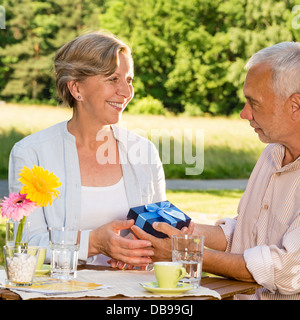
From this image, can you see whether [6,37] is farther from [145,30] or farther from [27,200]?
[27,200]

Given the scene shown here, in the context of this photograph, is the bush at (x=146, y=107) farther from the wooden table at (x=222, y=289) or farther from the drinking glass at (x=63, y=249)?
the drinking glass at (x=63, y=249)

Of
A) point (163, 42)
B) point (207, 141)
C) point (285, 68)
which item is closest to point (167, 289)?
Answer: point (285, 68)

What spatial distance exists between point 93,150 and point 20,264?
1.16m

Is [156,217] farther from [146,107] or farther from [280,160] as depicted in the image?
[146,107]

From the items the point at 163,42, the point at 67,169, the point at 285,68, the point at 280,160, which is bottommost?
the point at 67,169

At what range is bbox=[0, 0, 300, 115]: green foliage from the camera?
27.9m

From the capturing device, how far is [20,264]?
1930mm

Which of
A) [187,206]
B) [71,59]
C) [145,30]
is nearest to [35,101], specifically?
[145,30]

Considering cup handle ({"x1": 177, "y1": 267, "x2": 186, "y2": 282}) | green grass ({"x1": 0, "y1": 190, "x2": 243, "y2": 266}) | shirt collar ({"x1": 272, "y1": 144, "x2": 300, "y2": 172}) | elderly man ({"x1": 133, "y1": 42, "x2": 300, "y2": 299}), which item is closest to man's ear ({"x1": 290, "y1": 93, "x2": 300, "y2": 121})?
elderly man ({"x1": 133, "y1": 42, "x2": 300, "y2": 299})

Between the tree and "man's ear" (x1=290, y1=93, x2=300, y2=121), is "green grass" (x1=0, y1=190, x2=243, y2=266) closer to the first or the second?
"man's ear" (x1=290, y1=93, x2=300, y2=121)

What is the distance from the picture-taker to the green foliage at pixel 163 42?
27.9 metres
